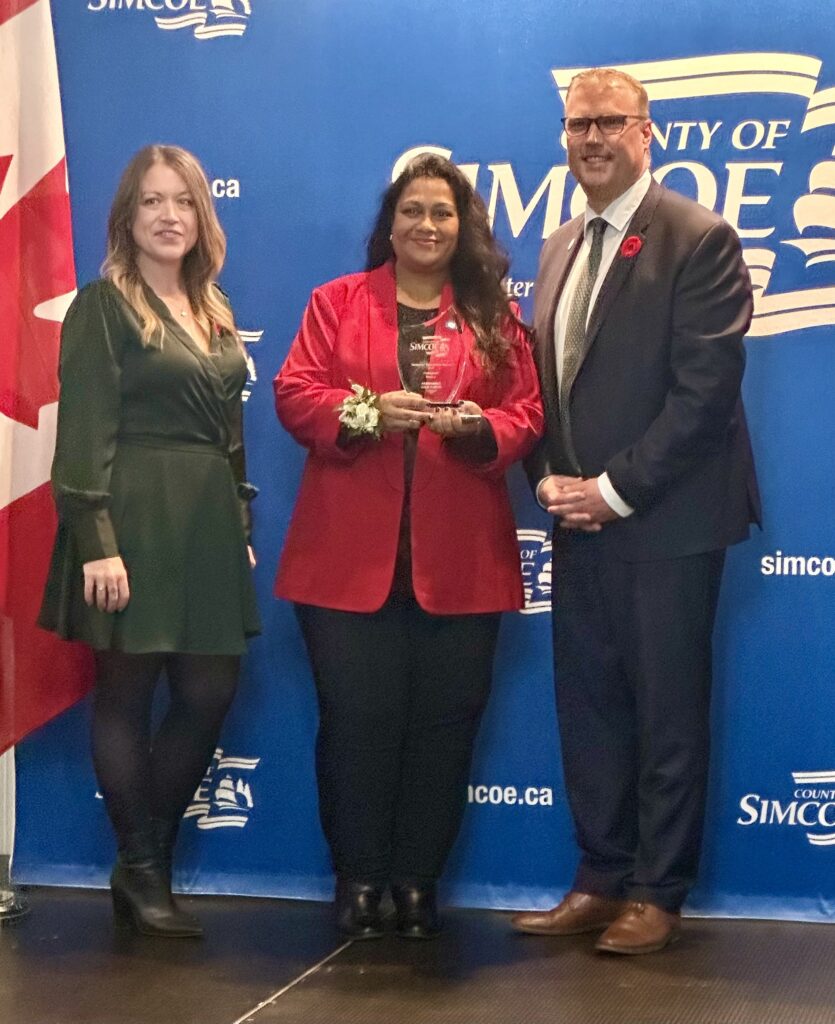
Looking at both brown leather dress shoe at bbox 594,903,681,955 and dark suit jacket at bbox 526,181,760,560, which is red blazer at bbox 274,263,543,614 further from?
brown leather dress shoe at bbox 594,903,681,955

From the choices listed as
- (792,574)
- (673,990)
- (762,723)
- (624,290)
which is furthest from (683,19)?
(673,990)

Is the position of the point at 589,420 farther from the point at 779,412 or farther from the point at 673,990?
the point at 673,990

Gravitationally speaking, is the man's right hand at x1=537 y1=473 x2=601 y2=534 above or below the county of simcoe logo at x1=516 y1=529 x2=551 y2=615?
above

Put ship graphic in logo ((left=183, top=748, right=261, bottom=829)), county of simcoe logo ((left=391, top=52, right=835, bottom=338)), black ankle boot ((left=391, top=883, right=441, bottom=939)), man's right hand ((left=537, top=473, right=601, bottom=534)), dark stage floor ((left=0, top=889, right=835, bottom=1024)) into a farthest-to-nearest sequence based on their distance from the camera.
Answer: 1. ship graphic in logo ((left=183, top=748, right=261, bottom=829))
2. county of simcoe logo ((left=391, top=52, right=835, bottom=338))
3. black ankle boot ((left=391, top=883, right=441, bottom=939))
4. man's right hand ((left=537, top=473, right=601, bottom=534))
5. dark stage floor ((left=0, top=889, right=835, bottom=1024))

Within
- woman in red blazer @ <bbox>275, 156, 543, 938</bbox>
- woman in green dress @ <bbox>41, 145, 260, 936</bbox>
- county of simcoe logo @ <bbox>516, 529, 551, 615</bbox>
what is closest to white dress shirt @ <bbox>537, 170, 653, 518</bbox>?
woman in red blazer @ <bbox>275, 156, 543, 938</bbox>

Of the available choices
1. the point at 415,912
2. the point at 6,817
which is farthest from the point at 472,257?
the point at 6,817

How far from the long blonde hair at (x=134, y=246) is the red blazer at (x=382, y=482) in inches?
9.8

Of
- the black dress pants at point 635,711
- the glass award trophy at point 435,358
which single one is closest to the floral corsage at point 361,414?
the glass award trophy at point 435,358

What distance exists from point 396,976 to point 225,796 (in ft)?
2.90

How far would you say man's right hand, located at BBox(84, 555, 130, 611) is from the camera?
3.27 metres

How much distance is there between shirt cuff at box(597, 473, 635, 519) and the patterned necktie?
0.13 meters

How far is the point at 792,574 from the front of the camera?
3.68m

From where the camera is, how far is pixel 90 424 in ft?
10.8

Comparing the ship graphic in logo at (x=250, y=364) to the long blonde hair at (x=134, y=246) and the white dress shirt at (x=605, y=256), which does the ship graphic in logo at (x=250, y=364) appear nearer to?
the long blonde hair at (x=134, y=246)
